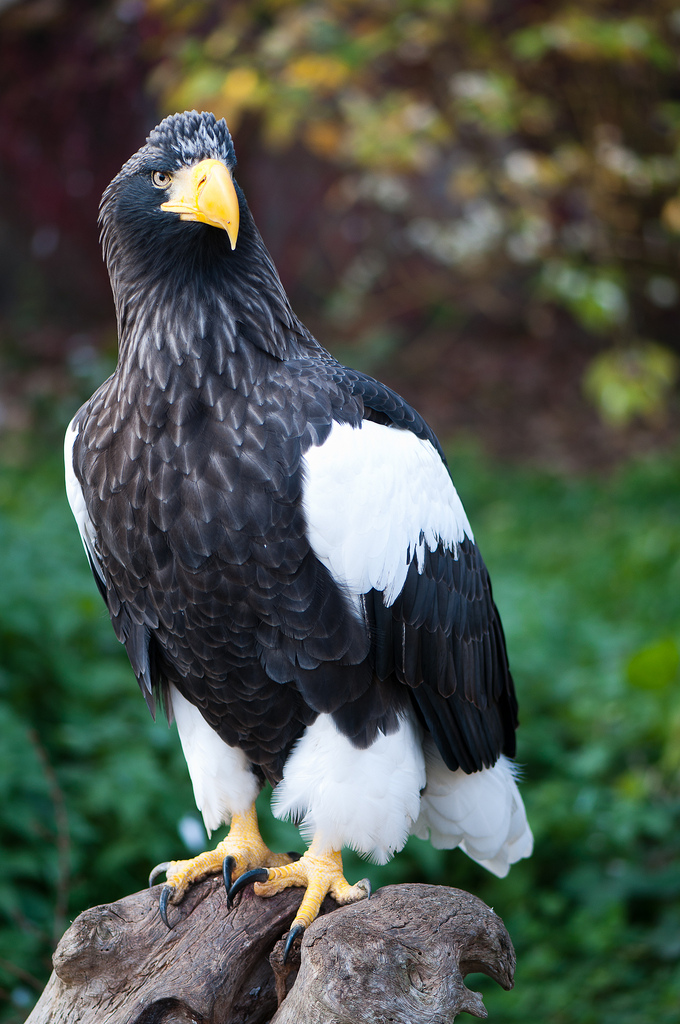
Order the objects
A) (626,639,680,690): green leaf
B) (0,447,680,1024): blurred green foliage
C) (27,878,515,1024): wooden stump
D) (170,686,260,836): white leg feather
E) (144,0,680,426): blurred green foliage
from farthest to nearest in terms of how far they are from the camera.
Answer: (144,0,680,426): blurred green foliage, (626,639,680,690): green leaf, (0,447,680,1024): blurred green foliage, (170,686,260,836): white leg feather, (27,878,515,1024): wooden stump

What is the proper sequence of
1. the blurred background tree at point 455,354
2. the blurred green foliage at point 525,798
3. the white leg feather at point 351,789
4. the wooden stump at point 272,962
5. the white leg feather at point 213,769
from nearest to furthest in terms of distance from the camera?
the wooden stump at point 272,962 → the white leg feather at point 351,789 → the white leg feather at point 213,769 → the blurred green foliage at point 525,798 → the blurred background tree at point 455,354

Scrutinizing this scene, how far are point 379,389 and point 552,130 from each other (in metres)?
6.73

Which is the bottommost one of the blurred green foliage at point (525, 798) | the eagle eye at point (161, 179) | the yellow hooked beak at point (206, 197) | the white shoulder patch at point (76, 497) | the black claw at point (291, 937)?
the blurred green foliage at point (525, 798)

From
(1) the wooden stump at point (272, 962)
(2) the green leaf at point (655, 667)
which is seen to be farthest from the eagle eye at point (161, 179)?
(2) the green leaf at point (655, 667)

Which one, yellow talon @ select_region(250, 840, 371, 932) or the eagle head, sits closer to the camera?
the eagle head

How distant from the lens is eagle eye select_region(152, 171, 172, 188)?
7.20ft

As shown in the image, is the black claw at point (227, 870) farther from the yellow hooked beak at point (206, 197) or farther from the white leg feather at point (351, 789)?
the yellow hooked beak at point (206, 197)

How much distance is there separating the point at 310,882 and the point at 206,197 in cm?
164

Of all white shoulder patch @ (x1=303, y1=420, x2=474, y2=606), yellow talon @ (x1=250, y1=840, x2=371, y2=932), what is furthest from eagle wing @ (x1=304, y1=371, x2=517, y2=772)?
yellow talon @ (x1=250, y1=840, x2=371, y2=932)

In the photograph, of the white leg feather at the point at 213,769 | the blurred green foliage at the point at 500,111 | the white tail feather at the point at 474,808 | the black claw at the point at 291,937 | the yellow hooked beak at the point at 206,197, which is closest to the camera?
the yellow hooked beak at the point at 206,197

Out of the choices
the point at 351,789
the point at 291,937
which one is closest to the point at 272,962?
the point at 291,937

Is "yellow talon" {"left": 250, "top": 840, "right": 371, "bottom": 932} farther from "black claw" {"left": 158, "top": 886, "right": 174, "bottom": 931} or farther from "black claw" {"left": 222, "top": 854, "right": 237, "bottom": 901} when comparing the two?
"black claw" {"left": 158, "top": 886, "right": 174, "bottom": 931}

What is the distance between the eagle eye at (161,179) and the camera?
2.20 m

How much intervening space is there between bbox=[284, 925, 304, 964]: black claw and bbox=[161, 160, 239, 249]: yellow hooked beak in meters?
1.58
